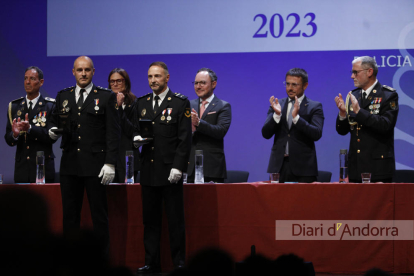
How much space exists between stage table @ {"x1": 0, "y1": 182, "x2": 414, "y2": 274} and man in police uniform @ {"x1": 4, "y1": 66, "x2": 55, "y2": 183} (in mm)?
805

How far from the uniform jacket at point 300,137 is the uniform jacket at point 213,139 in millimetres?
442

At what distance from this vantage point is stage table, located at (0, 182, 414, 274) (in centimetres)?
396

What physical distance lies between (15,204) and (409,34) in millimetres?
5808

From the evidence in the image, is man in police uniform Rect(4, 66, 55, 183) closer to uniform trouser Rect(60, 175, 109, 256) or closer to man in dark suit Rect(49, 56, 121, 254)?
man in dark suit Rect(49, 56, 121, 254)

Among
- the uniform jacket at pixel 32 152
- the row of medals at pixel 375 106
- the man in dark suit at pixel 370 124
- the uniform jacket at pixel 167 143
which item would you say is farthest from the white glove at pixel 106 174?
the row of medals at pixel 375 106

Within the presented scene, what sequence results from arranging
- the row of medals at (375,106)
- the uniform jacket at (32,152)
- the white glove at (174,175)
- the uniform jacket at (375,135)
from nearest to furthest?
the white glove at (174,175) → the uniform jacket at (375,135) → the row of medals at (375,106) → the uniform jacket at (32,152)

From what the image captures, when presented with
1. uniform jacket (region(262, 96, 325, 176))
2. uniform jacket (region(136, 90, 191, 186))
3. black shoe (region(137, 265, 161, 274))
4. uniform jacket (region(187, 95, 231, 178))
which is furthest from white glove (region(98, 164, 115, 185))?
uniform jacket (region(262, 96, 325, 176))

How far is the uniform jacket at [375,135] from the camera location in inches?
168

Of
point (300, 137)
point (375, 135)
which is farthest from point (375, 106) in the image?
point (300, 137)

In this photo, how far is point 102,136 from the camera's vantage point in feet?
13.1

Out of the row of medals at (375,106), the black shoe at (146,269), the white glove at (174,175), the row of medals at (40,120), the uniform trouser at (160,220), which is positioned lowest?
the black shoe at (146,269)

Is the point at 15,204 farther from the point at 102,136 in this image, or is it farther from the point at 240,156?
the point at 240,156

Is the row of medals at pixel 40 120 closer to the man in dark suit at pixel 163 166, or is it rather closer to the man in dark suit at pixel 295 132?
the man in dark suit at pixel 163 166

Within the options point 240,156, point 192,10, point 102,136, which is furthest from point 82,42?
point 102,136
